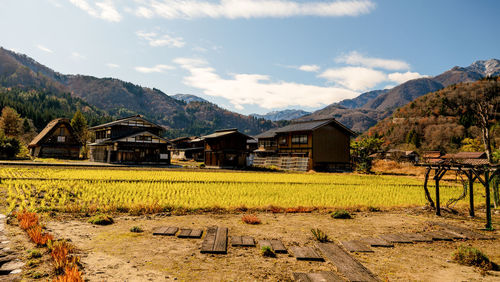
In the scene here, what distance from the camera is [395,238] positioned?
902cm

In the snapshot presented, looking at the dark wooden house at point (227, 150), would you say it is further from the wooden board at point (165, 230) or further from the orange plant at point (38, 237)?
the orange plant at point (38, 237)

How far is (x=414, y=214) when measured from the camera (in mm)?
13508

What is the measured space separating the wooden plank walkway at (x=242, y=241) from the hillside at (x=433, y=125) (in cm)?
6412

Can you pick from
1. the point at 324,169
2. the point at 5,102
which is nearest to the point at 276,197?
the point at 324,169

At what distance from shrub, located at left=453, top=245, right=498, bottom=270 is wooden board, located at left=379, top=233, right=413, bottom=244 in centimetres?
158

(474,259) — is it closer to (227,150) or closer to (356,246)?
(356,246)

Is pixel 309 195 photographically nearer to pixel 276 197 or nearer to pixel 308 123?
pixel 276 197

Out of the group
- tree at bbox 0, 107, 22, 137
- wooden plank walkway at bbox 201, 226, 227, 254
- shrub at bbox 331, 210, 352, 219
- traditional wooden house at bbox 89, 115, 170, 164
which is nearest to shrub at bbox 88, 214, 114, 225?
wooden plank walkway at bbox 201, 226, 227, 254

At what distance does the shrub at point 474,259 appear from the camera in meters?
6.70

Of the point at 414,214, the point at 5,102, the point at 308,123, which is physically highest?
the point at 5,102

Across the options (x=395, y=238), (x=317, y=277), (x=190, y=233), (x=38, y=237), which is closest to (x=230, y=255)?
(x=190, y=233)

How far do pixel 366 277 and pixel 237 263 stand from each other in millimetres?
2814

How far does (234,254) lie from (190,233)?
2146mm

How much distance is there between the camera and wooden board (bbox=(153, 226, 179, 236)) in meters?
8.65
